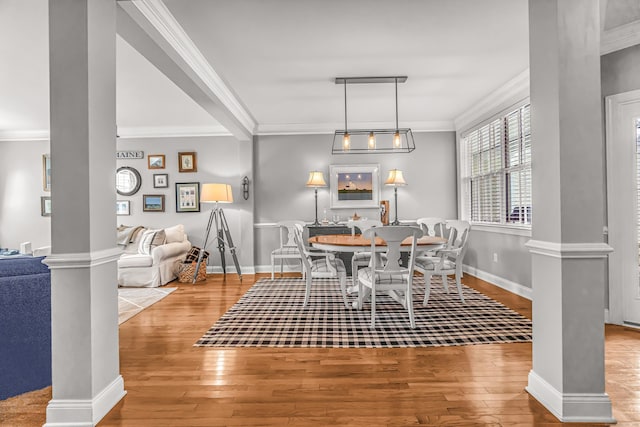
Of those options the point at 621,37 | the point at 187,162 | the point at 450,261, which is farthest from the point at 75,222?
the point at 187,162

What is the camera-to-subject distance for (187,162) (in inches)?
267

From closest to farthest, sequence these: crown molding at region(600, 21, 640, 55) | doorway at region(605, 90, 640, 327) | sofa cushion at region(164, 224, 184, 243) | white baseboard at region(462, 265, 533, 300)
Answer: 1. crown molding at region(600, 21, 640, 55)
2. doorway at region(605, 90, 640, 327)
3. white baseboard at region(462, 265, 533, 300)
4. sofa cushion at region(164, 224, 184, 243)

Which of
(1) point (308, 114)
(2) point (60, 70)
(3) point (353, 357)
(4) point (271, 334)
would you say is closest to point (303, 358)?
(3) point (353, 357)

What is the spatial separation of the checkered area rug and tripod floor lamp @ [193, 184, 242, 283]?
5.38 feet

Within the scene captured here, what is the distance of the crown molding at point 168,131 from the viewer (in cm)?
671

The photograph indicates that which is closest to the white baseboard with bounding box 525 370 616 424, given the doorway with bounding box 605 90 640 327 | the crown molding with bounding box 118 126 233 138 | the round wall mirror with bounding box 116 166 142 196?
the doorway with bounding box 605 90 640 327

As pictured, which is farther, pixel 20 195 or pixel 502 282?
pixel 20 195

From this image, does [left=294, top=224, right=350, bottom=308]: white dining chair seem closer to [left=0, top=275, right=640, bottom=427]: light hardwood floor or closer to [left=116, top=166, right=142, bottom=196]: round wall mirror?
[left=0, top=275, right=640, bottom=427]: light hardwood floor

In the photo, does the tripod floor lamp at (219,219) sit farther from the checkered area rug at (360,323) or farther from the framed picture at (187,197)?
the checkered area rug at (360,323)

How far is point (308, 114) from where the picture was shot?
591cm

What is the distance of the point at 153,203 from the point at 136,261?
5.15 ft

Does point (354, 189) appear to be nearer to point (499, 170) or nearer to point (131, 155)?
point (499, 170)

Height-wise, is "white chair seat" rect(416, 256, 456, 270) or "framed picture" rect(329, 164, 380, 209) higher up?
"framed picture" rect(329, 164, 380, 209)

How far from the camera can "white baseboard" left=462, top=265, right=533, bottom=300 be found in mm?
4516
